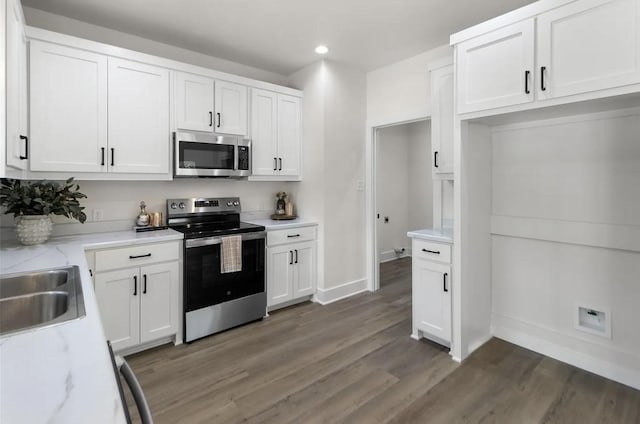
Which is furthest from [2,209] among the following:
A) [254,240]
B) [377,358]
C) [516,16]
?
[516,16]

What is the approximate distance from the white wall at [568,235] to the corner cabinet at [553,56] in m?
0.58

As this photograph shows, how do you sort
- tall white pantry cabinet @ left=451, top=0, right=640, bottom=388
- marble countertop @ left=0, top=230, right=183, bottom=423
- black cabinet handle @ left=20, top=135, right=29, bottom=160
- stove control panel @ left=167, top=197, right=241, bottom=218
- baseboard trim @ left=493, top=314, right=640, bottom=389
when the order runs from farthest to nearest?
stove control panel @ left=167, top=197, right=241, bottom=218, baseboard trim @ left=493, top=314, right=640, bottom=389, black cabinet handle @ left=20, top=135, right=29, bottom=160, tall white pantry cabinet @ left=451, top=0, right=640, bottom=388, marble countertop @ left=0, top=230, right=183, bottom=423

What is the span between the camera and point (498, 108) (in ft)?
7.55

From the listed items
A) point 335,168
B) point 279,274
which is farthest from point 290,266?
point 335,168

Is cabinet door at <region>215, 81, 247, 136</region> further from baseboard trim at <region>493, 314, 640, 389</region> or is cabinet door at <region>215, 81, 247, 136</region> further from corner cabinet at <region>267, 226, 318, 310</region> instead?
baseboard trim at <region>493, 314, 640, 389</region>

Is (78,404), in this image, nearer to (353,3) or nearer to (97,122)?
(97,122)

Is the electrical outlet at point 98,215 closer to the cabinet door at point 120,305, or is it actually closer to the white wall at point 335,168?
the cabinet door at point 120,305

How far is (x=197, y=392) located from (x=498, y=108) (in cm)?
275

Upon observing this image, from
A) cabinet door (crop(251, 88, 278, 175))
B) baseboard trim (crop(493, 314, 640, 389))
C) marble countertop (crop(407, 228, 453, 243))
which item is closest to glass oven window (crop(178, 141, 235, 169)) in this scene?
cabinet door (crop(251, 88, 278, 175))

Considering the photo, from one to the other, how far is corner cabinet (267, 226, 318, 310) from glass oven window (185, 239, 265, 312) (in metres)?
0.15

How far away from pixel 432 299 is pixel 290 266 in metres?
1.49

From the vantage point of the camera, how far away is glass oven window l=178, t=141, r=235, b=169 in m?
3.05

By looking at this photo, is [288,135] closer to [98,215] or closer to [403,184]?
[98,215]

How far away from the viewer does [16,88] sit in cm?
199
